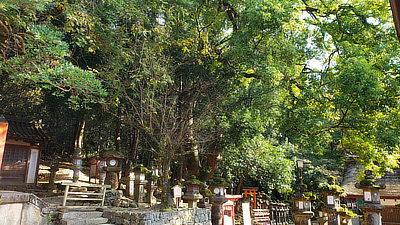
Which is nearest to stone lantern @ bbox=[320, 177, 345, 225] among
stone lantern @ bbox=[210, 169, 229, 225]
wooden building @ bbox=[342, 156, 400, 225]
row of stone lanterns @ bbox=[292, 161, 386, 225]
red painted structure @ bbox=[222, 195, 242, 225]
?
row of stone lanterns @ bbox=[292, 161, 386, 225]

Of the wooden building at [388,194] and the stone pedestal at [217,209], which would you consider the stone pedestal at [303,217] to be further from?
the wooden building at [388,194]

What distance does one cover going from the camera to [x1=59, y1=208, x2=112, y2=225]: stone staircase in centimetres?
667

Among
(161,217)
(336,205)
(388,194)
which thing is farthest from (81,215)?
(388,194)

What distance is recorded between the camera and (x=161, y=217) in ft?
23.5

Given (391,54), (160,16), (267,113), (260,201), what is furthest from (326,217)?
(160,16)

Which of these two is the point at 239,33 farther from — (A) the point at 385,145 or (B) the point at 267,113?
(A) the point at 385,145

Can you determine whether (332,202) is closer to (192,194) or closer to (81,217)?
(192,194)

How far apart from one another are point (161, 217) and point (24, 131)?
32.0 ft

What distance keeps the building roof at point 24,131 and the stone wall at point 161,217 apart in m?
7.60

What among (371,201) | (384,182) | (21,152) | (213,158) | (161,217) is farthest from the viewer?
(213,158)

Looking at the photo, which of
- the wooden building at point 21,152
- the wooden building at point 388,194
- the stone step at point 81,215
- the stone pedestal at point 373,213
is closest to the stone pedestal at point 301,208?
the stone pedestal at point 373,213

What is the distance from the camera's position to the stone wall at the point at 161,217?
6.70 m

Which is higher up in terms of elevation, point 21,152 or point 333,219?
point 21,152

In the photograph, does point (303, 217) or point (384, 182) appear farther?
point (384, 182)
